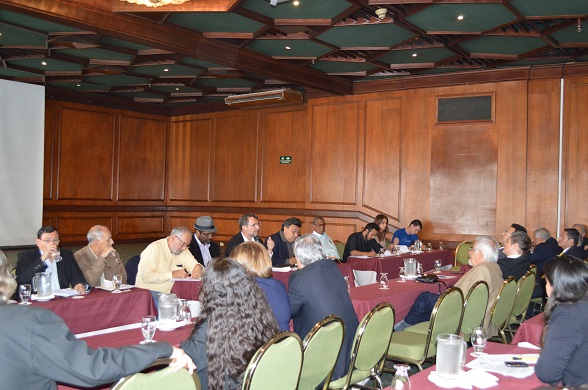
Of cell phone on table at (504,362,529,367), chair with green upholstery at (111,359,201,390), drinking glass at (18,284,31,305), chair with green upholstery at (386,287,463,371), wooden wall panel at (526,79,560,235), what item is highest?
wooden wall panel at (526,79,560,235)

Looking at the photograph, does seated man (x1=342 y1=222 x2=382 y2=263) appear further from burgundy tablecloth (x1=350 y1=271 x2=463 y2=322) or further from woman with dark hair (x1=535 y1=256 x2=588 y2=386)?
woman with dark hair (x1=535 y1=256 x2=588 y2=386)

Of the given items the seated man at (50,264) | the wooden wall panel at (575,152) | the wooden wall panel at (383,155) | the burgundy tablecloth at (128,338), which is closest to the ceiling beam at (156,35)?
the wooden wall panel at (383,155)

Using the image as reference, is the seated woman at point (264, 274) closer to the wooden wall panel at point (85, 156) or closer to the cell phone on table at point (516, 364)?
the cell phone on table at point (516, 364)

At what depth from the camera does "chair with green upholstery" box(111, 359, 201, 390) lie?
68.0 inches

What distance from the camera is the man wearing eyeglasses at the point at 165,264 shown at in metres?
5.14

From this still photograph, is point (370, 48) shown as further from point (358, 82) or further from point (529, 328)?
point (529, 328)

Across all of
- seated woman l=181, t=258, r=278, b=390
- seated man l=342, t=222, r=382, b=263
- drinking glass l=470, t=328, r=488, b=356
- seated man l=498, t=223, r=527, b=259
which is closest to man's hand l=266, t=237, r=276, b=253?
seated man l=342, t=222, r=382, b=263

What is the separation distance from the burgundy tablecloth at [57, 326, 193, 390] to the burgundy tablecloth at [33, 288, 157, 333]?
3.38 feet

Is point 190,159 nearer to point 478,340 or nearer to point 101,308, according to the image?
point 101,308

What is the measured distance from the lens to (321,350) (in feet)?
9.27

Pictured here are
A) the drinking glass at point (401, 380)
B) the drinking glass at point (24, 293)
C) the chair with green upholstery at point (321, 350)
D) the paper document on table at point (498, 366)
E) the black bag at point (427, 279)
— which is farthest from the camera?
→ the black bag at point (427, 279)

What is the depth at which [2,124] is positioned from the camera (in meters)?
11.4

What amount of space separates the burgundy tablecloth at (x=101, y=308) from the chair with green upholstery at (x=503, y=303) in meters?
2.84

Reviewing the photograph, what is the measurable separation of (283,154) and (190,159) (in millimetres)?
Result: 3351
